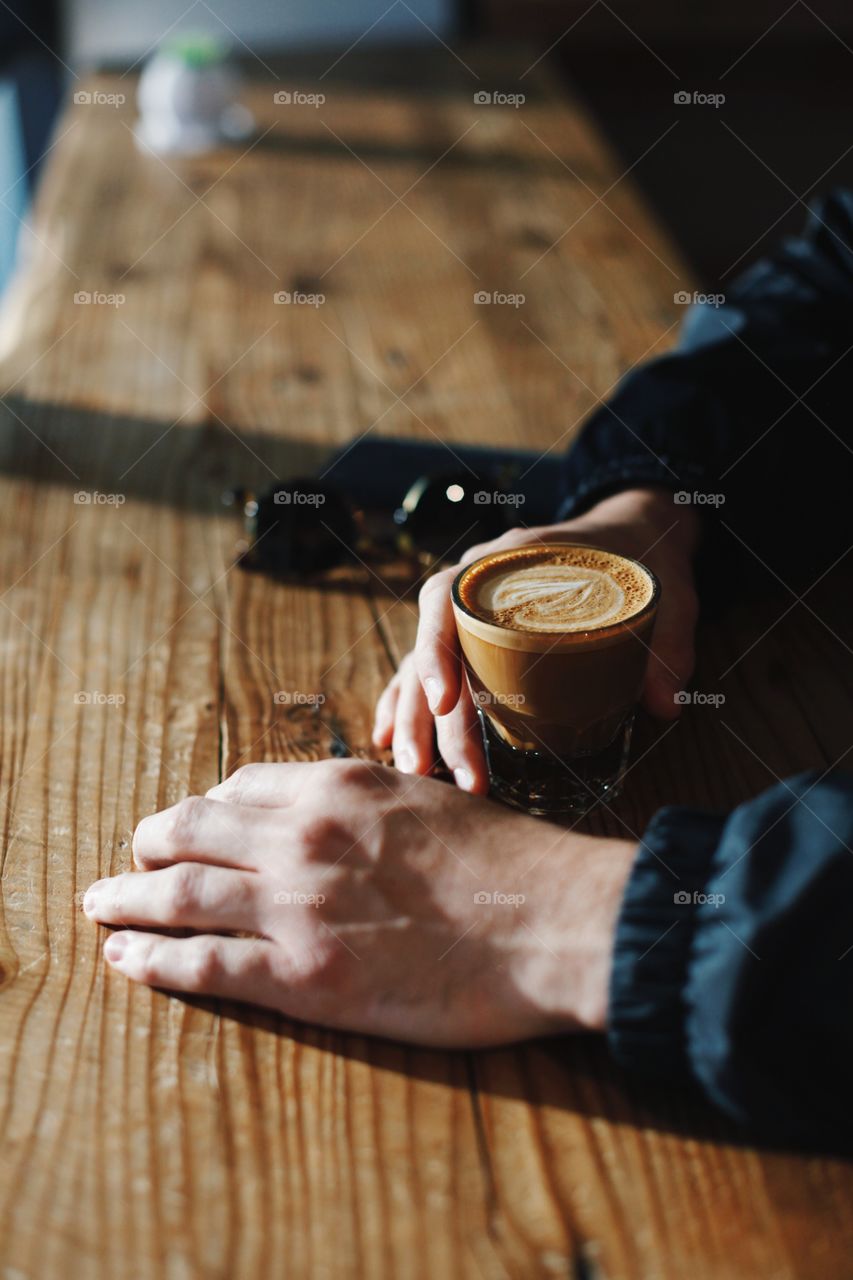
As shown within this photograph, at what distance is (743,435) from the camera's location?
1158mm

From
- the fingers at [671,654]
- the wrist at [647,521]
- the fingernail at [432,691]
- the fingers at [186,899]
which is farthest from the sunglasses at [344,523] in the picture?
the fingers at [186,899]

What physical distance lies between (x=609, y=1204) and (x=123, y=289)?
66.2 inches

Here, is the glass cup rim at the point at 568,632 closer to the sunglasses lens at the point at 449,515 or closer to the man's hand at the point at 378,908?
the man's hand at the point at 378,908

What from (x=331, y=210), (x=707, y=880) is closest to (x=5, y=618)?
(x=707, y=880)

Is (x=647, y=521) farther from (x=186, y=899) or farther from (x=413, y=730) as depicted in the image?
(x=186, y=899)

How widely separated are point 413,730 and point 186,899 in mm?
226

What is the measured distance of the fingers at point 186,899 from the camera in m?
0.70

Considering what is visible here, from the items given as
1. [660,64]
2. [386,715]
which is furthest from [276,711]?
[660,64]

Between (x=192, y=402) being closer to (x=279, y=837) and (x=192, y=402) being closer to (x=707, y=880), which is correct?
(x=279, y=837)

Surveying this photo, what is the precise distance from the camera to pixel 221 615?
111 centimetres

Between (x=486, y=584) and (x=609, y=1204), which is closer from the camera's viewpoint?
(x=609, y=1204)

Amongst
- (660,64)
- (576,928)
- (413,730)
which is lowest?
(660,64)

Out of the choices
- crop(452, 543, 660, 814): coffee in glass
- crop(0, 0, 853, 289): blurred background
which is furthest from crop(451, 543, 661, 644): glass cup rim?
crop(0, 0, 853, 289): blurred background

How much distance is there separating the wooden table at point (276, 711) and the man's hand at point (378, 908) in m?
0.02
